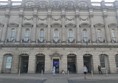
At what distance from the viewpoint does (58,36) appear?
32031 millimetres

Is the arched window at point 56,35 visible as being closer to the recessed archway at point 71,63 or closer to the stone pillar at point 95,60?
the recessed archway at point 71,63

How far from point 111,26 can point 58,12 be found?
43.0ft

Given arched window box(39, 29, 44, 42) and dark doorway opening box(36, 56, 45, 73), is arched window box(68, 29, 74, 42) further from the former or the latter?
dark doorway opening box(36, 56, 45, 73)

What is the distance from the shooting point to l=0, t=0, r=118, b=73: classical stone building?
30.5m

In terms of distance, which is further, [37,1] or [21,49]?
[37,1]

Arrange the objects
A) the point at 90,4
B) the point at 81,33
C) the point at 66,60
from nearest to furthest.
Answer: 1. the point at 66,60
2. the point at 81,33
3. the point at 90,4

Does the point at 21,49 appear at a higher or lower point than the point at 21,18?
lower

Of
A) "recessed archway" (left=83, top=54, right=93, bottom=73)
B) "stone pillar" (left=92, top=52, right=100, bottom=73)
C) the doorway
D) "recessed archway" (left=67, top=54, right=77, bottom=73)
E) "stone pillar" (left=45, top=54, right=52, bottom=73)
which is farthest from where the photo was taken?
"recessed archway" (left=67, top=54, right=77, bottom=73)

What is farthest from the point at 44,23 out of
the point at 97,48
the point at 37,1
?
the point at 97,48

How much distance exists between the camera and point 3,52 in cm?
3083

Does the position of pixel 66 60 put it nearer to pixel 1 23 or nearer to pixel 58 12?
pixel 58 12

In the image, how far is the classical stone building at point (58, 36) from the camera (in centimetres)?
3050

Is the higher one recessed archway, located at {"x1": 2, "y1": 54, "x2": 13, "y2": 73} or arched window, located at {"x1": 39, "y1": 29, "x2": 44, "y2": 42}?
arched window, located at {"x1": 39, "y1": 29, "x2": 44, "y2": 42}

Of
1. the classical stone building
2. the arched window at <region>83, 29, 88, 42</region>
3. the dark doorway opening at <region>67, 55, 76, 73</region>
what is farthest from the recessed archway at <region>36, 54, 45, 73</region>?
the arched window at <region>83, 29, 88, 42</region>
